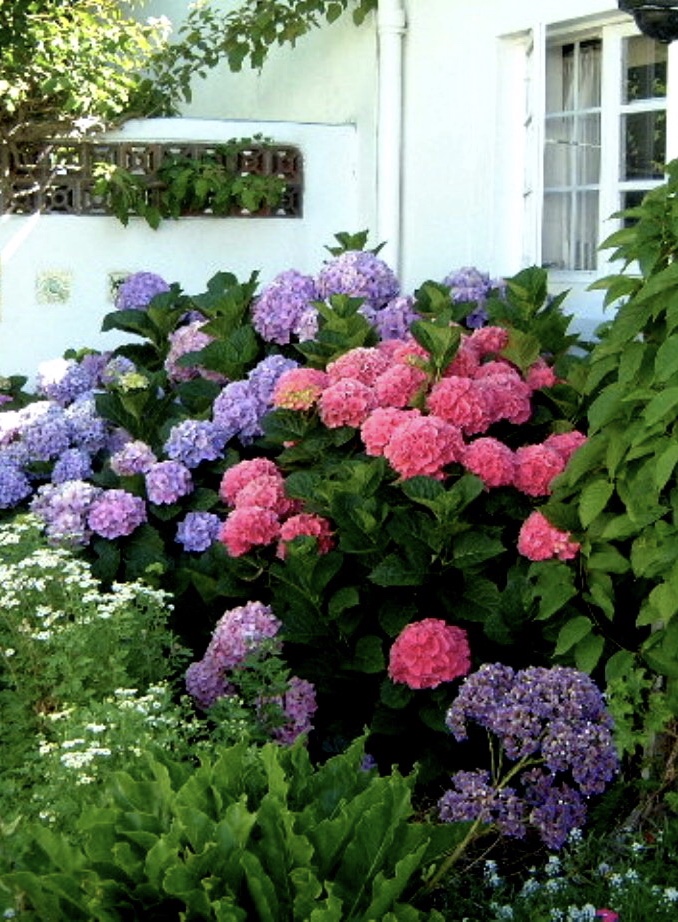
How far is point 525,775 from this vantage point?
Result: 4406mm

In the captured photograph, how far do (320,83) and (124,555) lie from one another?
13.1 feet

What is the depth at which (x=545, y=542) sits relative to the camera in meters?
4.80

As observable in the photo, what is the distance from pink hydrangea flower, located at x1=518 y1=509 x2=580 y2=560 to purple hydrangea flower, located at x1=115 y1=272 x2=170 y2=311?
2.27m

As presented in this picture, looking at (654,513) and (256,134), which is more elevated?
(256,134)

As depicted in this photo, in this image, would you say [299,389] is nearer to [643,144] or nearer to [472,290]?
[472,290]

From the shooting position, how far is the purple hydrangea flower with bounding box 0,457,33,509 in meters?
6.01

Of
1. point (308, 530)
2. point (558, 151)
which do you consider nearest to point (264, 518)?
point (308, 530)

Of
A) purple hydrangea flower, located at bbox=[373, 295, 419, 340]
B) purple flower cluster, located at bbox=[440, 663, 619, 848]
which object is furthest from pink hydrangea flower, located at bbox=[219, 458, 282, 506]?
purple flower cluster, located at bbox=[440, 663, 619, 848]

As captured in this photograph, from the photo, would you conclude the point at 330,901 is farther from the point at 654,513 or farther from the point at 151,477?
the point at 151,477

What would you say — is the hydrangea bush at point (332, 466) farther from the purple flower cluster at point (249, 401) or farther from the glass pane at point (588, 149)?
the glass pane at point (588, 149)

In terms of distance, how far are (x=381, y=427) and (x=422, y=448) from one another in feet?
0.64

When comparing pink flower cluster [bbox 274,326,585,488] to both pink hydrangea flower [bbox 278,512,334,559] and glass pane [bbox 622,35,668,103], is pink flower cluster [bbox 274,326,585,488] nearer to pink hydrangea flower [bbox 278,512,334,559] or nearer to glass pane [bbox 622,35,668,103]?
pink hydrangea flower [bbox 278,512,334,559]

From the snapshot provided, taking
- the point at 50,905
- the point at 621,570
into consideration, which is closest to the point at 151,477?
the point at 621,570

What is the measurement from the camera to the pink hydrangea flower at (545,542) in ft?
15.7
